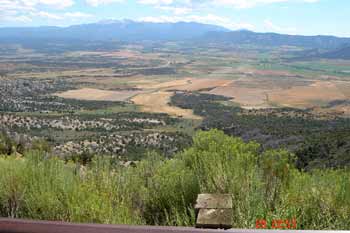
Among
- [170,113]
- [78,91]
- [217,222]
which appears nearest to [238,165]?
[217,222]

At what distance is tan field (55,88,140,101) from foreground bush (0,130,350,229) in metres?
96.1

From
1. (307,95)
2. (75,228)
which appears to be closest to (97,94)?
(307,95)

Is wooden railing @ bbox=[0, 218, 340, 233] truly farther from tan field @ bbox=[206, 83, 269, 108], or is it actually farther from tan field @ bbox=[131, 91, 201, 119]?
tan field @ bbox=[206, 83, 269, 108]

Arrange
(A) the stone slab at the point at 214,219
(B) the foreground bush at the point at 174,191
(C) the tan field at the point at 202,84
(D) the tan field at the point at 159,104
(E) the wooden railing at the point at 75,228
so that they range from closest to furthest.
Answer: (E) the wooden railing at the point at 75,228 < (A) the stone slab at the point at 214,219 < (B) the foreground bush at the point at 174,191 < (D) the tan field at the point at 159,104 < (C) the tan field at the point at 202,84

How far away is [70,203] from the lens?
604 centimetres

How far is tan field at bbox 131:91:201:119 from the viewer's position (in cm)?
8444

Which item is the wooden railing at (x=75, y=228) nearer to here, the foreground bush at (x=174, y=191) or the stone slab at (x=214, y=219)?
the stone slab at (x=214, y=219)

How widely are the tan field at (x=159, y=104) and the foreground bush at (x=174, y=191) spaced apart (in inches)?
2829

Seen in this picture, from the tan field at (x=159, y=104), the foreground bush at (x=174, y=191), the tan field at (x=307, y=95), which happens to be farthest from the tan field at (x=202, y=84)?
the foreground bush at (x=174, y=191)

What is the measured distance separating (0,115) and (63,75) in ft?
303

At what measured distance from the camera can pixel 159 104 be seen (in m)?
96.2

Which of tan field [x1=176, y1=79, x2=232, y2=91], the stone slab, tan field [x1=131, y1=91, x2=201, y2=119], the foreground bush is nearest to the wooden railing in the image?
the stone slab

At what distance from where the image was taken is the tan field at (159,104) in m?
84.4

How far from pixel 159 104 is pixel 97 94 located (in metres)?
21.6
